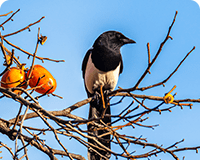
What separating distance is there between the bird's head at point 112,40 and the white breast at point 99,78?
10.1 inches

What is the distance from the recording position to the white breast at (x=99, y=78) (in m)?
3.24

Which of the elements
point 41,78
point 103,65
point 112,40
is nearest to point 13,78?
point 41,78

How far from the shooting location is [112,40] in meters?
3.41

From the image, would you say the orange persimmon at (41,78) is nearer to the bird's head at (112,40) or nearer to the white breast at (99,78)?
the white breast at (99,78)

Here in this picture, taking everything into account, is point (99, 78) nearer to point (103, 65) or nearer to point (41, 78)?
point (103, 65)

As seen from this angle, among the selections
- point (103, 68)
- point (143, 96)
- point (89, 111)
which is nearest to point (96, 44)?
point (103, 68)

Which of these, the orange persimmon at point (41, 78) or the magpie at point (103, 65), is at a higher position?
the magpie at point (103, 65)

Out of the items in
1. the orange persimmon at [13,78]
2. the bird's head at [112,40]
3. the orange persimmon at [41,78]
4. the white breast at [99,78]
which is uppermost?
the bird's head at [112,40]

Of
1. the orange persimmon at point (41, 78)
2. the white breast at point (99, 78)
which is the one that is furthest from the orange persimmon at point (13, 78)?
the white breast at point (99, 78)

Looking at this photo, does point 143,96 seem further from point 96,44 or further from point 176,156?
point 96,44

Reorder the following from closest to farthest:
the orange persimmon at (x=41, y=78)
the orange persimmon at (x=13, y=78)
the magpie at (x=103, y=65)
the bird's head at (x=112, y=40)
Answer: the orange persimmon at (x=13, y=78) < the orange persimmon at (x=41, y=78) < the magpie at (x=103, y=65) < the bird's head at (x=112, y=40)

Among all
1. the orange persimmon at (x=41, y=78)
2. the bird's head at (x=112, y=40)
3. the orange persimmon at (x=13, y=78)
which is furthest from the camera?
the bird's head at (x=112, y=40)

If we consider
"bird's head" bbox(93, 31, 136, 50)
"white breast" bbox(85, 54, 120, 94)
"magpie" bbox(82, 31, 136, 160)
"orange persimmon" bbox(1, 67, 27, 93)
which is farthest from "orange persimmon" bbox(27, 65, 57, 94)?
"bird's head" bbox(93, 31, 136, 50)

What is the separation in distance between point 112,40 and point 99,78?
1.74ft
